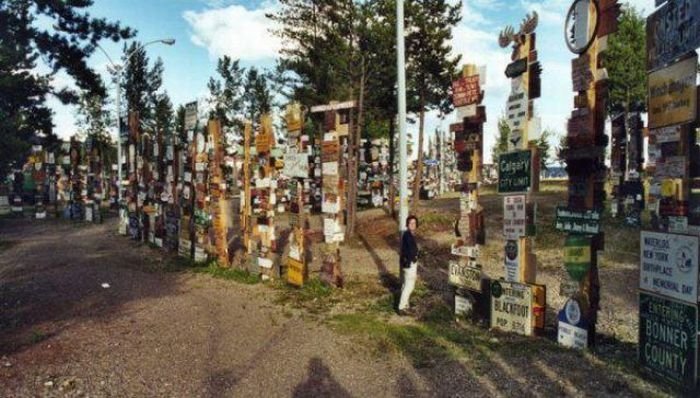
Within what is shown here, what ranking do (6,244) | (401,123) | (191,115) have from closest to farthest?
(401,123), (191,115), (6,244)

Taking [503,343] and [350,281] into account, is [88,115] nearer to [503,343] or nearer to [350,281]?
[350,281]

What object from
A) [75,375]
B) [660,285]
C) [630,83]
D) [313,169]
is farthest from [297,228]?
[630,83]

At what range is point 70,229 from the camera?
27.8 m

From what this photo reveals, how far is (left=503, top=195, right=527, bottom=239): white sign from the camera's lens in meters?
9.49

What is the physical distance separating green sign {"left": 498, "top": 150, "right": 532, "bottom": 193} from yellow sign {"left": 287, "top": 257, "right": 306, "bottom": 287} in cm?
522

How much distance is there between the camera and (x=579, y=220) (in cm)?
853

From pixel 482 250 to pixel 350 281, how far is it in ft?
19.1

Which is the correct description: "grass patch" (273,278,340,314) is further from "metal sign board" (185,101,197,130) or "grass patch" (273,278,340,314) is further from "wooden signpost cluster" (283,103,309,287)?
"metal sign board" (185,101,197,130)

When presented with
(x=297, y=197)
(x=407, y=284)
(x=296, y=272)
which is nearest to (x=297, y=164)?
(x=297, y=197)

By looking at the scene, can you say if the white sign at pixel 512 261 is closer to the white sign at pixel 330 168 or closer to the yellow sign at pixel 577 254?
the yellow sign at pixel 577 254

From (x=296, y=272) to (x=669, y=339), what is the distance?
27.0 feet

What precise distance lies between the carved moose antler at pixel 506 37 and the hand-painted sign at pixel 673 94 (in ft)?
9.53

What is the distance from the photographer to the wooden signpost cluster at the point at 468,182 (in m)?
10.6

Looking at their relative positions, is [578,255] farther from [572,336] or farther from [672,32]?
[672,32]
